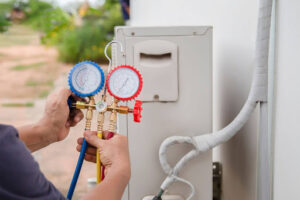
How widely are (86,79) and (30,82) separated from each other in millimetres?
6883

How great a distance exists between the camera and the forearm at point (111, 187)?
919 mm

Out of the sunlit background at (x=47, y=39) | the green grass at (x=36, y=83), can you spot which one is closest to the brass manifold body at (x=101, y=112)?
the sunlit background at (x=47, y=39)

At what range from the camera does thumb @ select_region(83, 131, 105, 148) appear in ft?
3.32

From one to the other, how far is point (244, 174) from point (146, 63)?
573 millimetres

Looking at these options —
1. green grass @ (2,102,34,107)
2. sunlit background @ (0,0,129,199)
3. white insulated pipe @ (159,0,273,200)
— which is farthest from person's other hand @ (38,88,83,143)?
sunlit background @ (0,0,129,199)

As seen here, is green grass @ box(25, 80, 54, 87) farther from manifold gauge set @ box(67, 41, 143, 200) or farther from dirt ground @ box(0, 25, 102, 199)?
manifold gauge set @ box(67, 41, 143, 200)

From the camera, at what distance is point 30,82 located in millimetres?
7637

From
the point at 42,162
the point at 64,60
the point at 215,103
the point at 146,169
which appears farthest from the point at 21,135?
the point at 64,60

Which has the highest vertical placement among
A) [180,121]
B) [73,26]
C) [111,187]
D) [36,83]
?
[73,26]

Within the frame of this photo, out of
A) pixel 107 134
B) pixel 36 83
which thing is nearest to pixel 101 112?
pixel 107 134

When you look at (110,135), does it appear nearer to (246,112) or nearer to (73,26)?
(246,112)

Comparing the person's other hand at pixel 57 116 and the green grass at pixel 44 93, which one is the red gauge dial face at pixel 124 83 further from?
the green grass at pixel 44 93

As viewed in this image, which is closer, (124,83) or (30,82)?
(124,83)

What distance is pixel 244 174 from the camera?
1.55 metres
